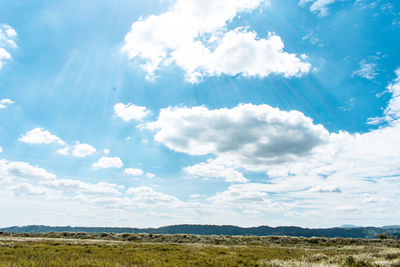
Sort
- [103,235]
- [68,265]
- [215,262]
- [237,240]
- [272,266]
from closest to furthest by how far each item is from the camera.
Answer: [68,265] → [272,266] → [215,262] → [237,240] → [103,235]

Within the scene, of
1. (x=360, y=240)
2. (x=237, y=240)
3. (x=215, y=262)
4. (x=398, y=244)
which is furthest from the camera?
(x=237, y=240)

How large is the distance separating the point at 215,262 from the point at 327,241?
36.6m

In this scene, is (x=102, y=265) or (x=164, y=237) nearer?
(x=102, y=265)

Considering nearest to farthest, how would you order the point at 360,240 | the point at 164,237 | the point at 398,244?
the point at 398,244 < the point at 360,240 < the point at 164,237

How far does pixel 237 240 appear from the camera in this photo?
48344mm

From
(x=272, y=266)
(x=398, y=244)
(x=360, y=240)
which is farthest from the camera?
(x=360, y=240)

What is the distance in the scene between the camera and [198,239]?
4931 cm

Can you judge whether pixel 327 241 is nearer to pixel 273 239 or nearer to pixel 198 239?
pixel 273 239

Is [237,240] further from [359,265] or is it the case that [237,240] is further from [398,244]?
[359,265]

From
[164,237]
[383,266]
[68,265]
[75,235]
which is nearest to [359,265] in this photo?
[383,266]

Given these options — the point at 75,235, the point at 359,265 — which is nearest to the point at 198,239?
the point at 75,235

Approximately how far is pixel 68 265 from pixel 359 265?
18.7 m

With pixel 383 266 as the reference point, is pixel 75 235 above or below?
below

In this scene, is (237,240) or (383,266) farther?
(237,240)
